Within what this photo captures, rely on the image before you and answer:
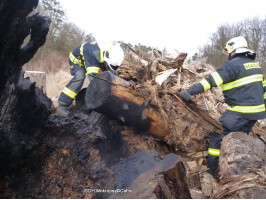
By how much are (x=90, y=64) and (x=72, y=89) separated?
74 cm

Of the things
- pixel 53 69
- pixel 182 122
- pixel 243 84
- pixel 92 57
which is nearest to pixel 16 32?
pixel 182 122

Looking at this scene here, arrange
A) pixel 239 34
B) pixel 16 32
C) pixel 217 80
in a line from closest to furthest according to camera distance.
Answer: pixel 16 32 < pixel 217 80 < pixel 239 34

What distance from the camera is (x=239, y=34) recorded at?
16.8m

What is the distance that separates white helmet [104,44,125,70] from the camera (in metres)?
4.10

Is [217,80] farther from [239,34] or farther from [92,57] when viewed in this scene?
[239,34]

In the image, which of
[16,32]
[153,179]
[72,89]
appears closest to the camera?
[16,32]

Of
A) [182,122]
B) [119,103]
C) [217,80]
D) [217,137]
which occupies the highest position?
[217,80]

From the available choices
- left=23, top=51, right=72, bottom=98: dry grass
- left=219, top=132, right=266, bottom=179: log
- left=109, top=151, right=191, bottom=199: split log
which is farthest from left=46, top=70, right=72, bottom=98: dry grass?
left=219, top=132, right=266, bottom=179: log

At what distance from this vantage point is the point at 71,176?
5.88ft

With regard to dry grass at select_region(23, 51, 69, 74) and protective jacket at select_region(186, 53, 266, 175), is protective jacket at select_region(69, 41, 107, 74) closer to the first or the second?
protective jacket at select_region(186, 53, 266, 175)

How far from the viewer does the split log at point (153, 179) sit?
1551 mm

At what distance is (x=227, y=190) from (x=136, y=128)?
4.83 feet

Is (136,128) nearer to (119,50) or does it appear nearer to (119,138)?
(119,138)

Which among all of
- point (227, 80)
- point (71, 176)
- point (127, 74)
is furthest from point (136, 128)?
point (127, 74)
